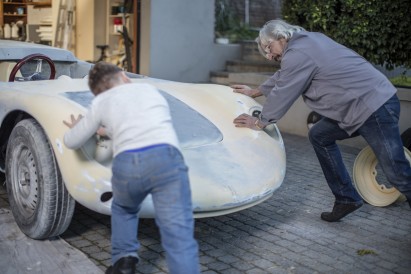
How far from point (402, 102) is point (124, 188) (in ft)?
16.9

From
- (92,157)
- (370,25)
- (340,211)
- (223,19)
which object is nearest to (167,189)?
(92,157)

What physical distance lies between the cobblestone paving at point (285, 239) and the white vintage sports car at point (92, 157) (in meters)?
0.32

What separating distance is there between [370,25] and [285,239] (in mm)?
4092

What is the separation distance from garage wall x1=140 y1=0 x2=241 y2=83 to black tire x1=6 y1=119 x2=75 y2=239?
7.18m

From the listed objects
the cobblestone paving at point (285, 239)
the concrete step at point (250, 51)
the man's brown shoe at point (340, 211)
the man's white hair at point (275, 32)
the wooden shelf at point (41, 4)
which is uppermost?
the man's white hair at point (275, 32)

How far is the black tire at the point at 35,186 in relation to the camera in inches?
139

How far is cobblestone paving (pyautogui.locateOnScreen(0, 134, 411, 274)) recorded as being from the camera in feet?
11.5

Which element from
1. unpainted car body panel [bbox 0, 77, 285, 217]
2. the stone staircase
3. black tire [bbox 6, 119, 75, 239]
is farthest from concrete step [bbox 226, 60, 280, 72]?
black tire [bbox 6, 119, 75, 239]

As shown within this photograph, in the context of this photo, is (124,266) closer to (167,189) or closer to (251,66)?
(167,189)

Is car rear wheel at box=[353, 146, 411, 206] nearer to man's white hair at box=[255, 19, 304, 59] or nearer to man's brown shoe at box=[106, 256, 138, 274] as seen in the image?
man's white hair at box=[255, 19, 304, 59]

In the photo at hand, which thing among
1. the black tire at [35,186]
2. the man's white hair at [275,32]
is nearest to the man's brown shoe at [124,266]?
the black tire at [35,186]

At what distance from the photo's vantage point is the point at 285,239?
3.95 meters

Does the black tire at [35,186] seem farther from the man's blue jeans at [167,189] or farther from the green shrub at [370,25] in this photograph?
the green shrub at [370,25]

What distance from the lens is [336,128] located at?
4129 mm
